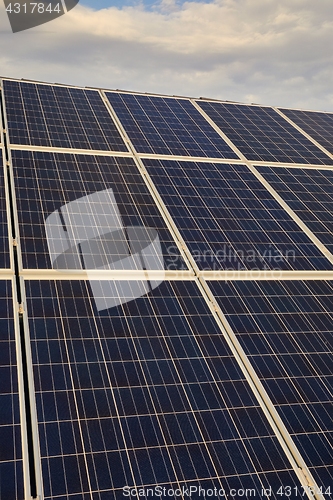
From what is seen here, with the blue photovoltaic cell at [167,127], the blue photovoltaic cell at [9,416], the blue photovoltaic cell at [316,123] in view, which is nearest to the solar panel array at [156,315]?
the blue photovoltaic cell at [9,416]

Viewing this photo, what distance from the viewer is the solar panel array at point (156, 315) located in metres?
10.8

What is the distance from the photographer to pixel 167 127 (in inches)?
1111

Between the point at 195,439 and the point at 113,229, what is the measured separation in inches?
364

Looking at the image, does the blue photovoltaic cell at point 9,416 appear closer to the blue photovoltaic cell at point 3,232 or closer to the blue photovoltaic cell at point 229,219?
the blue photovoltaic cell at point 3,232

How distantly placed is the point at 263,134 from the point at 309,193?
7596 millimetres

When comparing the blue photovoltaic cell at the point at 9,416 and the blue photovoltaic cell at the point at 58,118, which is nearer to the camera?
the blue photovoltaic cell at the point at 9,416

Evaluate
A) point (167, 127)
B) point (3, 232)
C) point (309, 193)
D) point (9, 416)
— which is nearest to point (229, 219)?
point (309, 193)

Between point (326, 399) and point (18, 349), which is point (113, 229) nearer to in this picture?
point (18, 349)

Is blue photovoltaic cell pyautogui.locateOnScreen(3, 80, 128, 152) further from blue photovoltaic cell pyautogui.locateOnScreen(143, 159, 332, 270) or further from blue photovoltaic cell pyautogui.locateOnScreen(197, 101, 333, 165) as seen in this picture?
blue photovoltaic cell pyautogui.locateOnScreen(197, 101, 333, 165)

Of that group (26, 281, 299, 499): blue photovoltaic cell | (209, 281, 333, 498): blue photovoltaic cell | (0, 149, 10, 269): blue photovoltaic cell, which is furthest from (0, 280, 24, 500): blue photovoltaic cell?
(209, 281, 333, 498): blue photovoltaic cell

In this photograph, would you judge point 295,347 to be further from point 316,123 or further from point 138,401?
point 316,123

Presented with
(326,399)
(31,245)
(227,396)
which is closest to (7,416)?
(227,396)

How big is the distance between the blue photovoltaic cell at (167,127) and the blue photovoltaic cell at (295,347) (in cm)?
1094

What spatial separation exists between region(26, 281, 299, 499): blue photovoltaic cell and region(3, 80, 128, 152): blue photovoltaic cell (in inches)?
426
